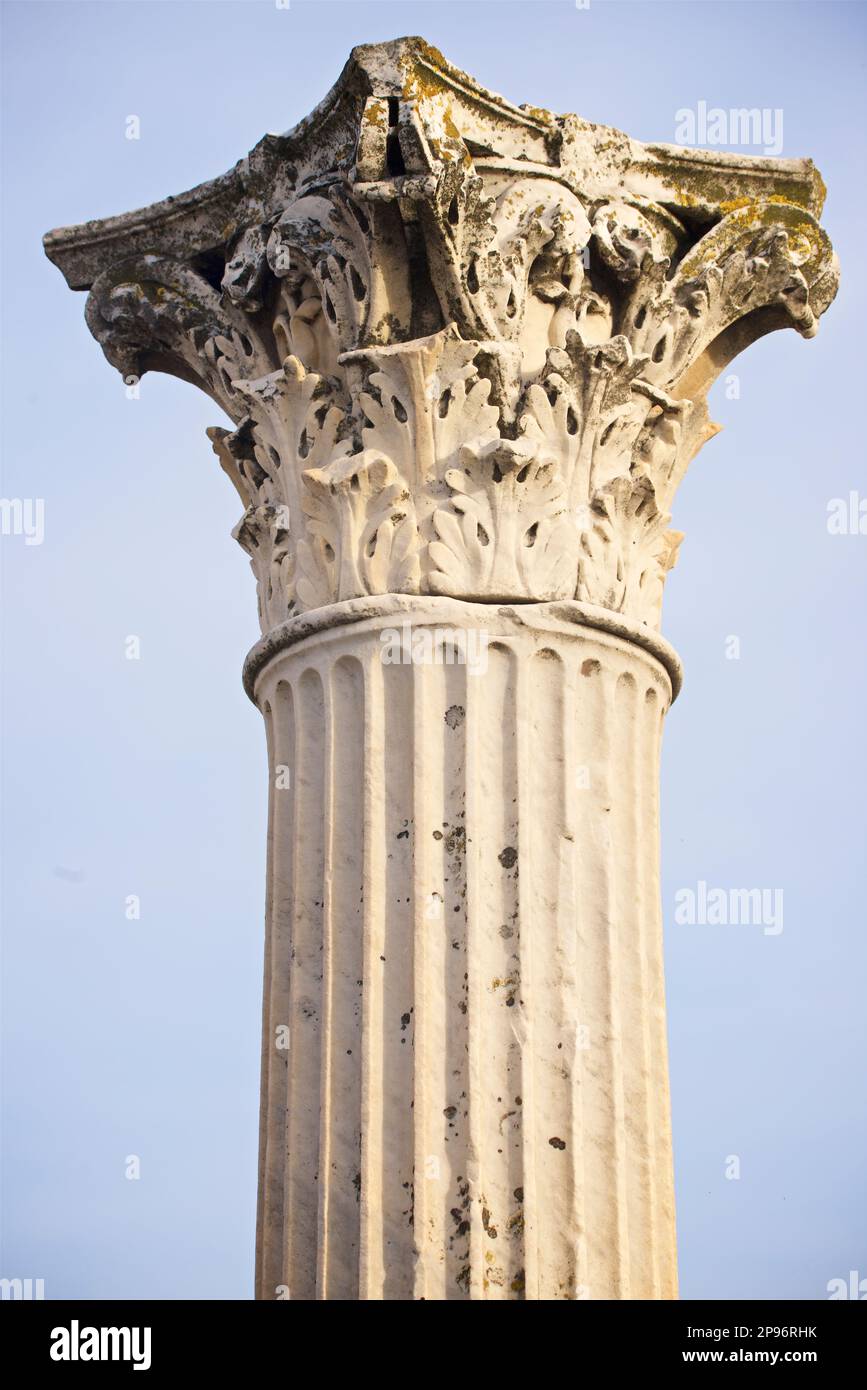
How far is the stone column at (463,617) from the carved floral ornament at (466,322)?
0.02 m

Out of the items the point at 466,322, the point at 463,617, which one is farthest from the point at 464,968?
the point at 466,322

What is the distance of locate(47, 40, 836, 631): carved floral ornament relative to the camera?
9820 millimetres

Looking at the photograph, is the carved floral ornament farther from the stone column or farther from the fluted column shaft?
the fluted column shaft

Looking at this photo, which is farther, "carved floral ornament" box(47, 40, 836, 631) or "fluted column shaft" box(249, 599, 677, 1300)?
"carved floral ornament" box(47, 40, 836, 631)

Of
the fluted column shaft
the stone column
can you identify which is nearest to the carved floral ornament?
the stone column

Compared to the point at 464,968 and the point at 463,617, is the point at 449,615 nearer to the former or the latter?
the point at 463,617

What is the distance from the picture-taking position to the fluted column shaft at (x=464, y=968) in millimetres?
8672

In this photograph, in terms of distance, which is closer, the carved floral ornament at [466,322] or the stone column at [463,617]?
the stone column at [463,617]

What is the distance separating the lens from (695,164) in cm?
1097

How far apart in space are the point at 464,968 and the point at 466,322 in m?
3.58

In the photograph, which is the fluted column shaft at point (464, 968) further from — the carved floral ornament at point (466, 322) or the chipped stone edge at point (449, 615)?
the carved floral ornament at point (466, 322)

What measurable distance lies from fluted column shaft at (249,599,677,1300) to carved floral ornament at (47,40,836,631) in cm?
48

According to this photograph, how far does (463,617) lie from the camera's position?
31.4ft

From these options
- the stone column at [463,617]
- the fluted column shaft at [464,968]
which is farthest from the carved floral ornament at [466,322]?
the fluted column shaft at [464,968]
